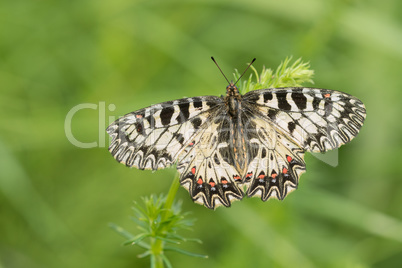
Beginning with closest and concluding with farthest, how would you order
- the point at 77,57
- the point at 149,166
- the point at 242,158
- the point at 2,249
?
the point at 149,166
the point at 242,158
the point at 2,249
the point at 77,57

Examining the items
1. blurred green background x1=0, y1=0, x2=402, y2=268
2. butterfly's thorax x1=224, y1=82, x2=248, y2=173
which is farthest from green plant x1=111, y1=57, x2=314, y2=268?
blurred green background x1=0, y1=0, x2=402, y2=268

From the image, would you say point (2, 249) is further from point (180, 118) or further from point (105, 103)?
point (180, 118)

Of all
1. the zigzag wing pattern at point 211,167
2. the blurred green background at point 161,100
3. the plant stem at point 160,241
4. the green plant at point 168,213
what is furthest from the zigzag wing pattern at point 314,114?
the blurred green background at point 161,100

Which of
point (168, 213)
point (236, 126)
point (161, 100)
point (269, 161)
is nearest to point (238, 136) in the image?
point (236, 126)

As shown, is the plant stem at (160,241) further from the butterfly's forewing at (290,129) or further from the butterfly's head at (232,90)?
the butterfly's head at (232,90)

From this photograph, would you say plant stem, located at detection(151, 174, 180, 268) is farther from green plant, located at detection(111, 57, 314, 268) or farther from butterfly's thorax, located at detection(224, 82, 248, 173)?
butterfly's thorax, located at detection(224, 82, 248, 173)

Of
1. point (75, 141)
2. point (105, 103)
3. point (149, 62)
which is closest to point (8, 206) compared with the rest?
point (75, 141)

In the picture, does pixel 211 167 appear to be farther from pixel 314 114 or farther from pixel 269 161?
pixel 314 114
